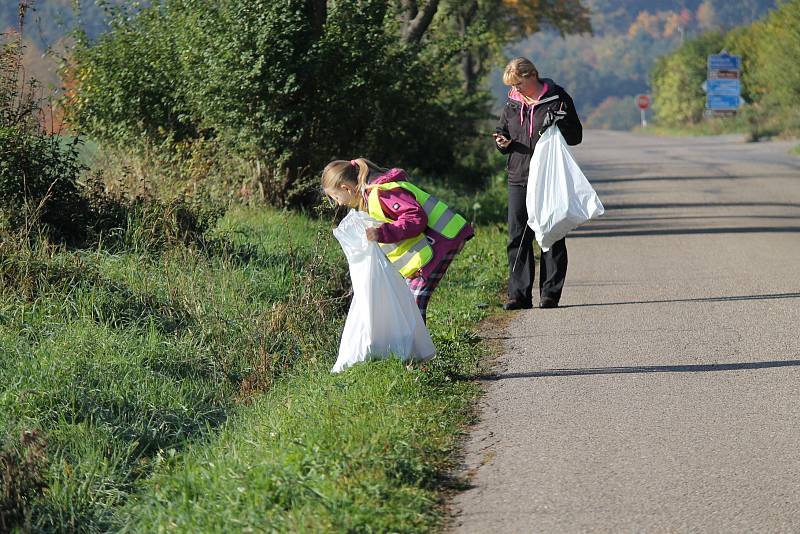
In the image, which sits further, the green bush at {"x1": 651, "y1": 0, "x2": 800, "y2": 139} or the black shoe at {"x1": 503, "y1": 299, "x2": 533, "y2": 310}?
the green bush at {"x1": 651, "y1": 0, "x2": 800, "y2": 139}

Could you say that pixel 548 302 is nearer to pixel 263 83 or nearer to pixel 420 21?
pixel 263 83

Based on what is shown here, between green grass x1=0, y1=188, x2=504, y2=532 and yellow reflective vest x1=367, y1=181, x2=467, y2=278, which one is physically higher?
yellow reflective vest x1=367, y1=181, x2=467, y2=278

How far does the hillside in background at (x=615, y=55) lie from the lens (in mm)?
154250

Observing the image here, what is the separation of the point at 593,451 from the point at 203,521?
1.85 metres

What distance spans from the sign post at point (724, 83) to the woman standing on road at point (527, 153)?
53.7m

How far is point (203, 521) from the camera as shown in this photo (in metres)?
4.91

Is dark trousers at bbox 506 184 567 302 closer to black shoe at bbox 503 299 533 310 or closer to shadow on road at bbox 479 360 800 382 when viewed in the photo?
black shoe at bbox 503 299 533 310

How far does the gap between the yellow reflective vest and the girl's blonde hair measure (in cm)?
7

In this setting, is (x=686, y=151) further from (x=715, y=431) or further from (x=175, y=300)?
(x=715, y=431)

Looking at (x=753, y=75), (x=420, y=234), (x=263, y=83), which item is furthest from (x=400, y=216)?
(x=753, y=75)

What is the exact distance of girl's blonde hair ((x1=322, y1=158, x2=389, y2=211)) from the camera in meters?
7.17

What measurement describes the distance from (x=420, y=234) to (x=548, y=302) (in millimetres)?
2885

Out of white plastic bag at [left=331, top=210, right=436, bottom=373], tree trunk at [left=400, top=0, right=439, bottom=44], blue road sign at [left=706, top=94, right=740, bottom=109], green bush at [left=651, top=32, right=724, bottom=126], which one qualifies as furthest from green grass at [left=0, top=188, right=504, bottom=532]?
green bush at [left=651, top=32, right=724, bottom=126]

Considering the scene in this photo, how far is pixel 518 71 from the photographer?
959 cm
